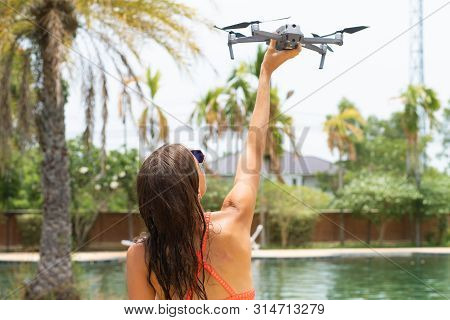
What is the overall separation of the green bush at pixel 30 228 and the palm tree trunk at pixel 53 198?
1334 centimetres

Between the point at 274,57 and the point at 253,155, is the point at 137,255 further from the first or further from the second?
the point at 274,57

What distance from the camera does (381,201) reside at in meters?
25.9

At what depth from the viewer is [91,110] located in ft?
32.5

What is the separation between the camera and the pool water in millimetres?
11477

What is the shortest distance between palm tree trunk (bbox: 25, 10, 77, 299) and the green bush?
525 inches

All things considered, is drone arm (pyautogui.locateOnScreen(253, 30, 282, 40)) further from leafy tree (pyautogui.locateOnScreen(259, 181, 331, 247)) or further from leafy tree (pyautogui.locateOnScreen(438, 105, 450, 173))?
leafy tree (pyautogui.locateOnScreen(438, 105, 450, 173))

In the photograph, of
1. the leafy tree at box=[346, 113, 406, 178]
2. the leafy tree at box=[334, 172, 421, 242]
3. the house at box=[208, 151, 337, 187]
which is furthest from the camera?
the leafy tree at box=[346, 113, 406, 178]

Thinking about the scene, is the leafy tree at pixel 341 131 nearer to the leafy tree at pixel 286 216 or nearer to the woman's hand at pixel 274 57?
the leafy tree at pixel 286 216

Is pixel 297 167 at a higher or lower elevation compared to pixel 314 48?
lower

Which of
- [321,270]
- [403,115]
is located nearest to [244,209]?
[321,270]

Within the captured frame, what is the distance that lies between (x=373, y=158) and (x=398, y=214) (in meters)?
20.8

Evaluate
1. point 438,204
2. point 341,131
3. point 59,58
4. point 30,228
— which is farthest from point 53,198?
point 341,131

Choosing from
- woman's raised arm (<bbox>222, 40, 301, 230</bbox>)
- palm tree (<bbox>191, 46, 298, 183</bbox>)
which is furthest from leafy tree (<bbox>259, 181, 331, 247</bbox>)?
woman's raised arm (<bbox>222, 40, 301, 230</bbox>)

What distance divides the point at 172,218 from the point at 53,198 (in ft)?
27.9
